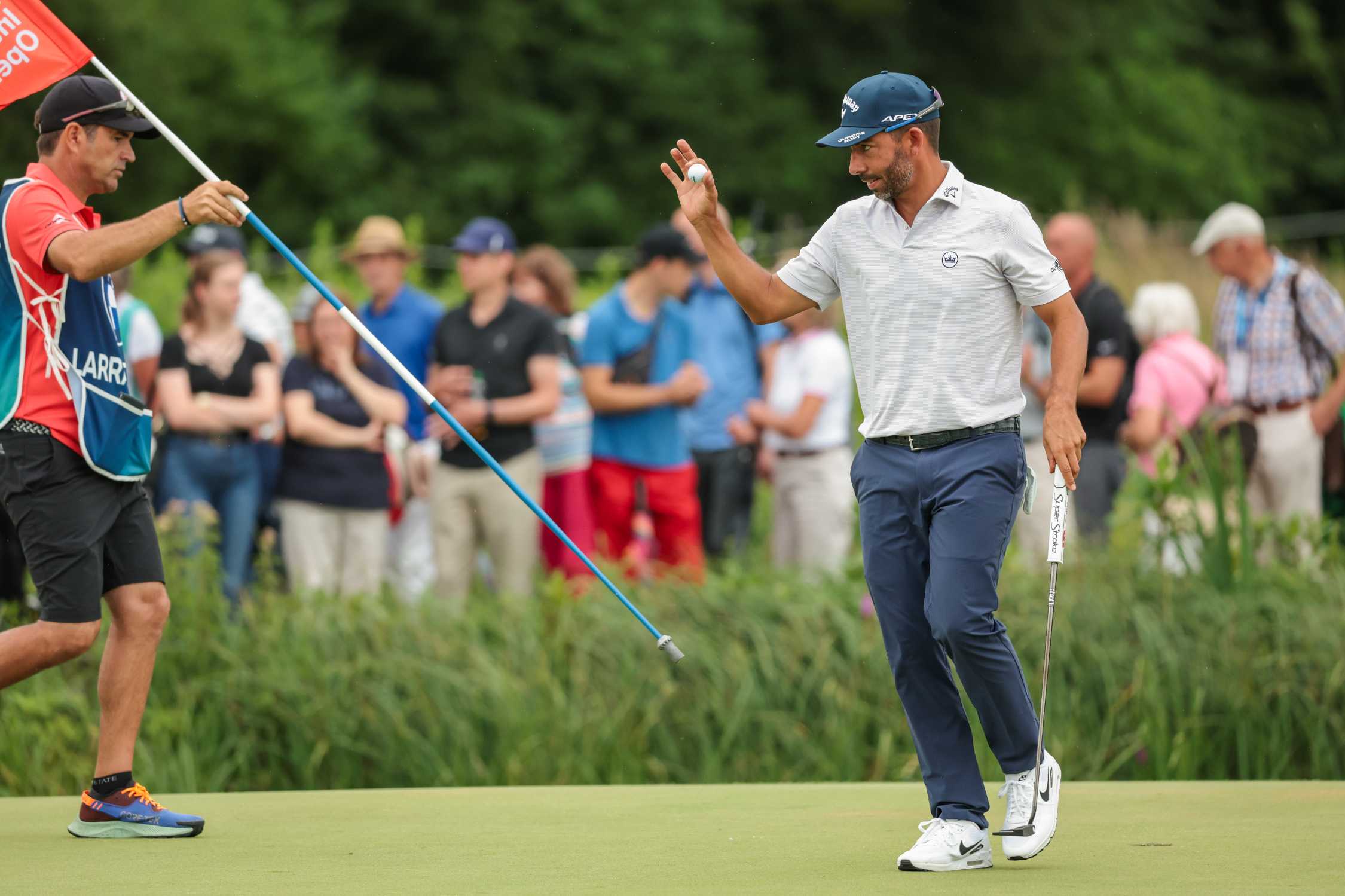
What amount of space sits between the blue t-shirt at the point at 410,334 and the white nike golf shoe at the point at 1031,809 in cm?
572

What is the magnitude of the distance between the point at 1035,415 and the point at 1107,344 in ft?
1.63

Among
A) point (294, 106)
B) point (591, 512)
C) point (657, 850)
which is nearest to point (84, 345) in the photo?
point (657, 850)

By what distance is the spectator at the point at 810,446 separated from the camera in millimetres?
11359

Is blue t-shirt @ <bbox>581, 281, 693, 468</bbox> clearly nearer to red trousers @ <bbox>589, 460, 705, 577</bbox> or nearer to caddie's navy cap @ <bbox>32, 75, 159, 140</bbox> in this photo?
red trousers @ <bbox>589, 460, 705, 577</bbox>

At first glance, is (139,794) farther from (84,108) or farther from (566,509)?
(566,509)

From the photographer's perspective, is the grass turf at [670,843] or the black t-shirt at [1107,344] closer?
the grass turf at [670,843]

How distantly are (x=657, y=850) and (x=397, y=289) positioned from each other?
19.2 feet

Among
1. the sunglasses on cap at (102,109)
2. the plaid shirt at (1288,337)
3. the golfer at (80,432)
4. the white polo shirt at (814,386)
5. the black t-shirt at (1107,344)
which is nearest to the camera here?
the golfer at (80,432)

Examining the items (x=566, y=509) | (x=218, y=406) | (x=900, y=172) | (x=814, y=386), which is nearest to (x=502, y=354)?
(x=566, y=509)

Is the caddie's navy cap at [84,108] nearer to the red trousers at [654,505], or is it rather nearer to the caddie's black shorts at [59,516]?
the caddie's black shorts at [59,516]

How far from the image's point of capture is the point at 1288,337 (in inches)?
420

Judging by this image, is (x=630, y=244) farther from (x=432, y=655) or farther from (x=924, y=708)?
(x=924, y=708)

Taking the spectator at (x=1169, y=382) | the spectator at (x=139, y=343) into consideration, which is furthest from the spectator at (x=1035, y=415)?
the spectator at (x=139, y=343)

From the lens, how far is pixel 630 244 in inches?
1117
